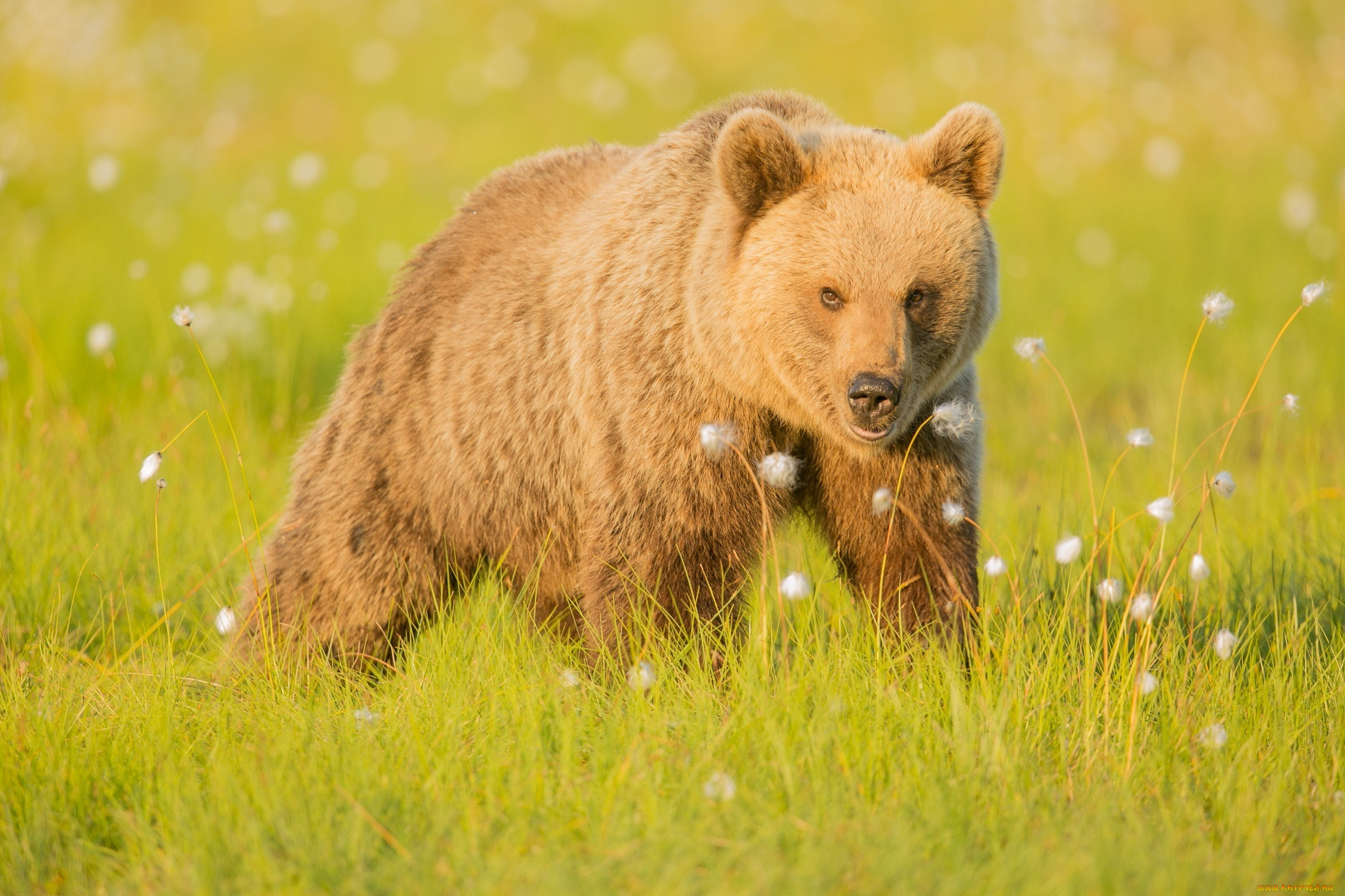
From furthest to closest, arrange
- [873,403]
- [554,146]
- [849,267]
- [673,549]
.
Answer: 1. [554,146]
2. [673,549]
3. [849,267]
4. [873,403]

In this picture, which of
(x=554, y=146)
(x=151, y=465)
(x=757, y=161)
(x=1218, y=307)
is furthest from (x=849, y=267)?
(x=554, y=146)

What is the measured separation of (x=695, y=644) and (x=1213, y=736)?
1.36 meters

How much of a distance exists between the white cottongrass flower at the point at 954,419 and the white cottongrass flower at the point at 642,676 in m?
1.05

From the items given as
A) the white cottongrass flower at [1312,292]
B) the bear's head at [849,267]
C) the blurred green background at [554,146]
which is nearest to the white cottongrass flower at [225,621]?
the blurred green background at [554,146]

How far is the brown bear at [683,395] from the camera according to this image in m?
3.55

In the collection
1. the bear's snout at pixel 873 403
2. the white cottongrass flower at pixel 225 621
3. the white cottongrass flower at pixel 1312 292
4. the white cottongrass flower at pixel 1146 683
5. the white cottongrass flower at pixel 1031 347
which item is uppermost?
the white cottongrass flower at pixel 1312 292

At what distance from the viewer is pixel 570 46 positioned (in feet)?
49.6

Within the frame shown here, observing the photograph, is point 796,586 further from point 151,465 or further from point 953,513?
point 151,465

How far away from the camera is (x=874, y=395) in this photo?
10.9 ft

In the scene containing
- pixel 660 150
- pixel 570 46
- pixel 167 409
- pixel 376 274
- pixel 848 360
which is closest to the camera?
pixel 848 360

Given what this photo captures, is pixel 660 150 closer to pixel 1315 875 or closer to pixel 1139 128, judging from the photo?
pixel 1315 875

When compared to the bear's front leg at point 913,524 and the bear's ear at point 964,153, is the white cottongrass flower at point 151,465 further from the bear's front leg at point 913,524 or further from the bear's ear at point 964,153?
the bear's ear at point 964,153

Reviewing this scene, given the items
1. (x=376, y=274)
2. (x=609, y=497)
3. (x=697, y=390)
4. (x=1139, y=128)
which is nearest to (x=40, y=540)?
(x=609, y=497)

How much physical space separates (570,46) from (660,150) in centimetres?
1165
